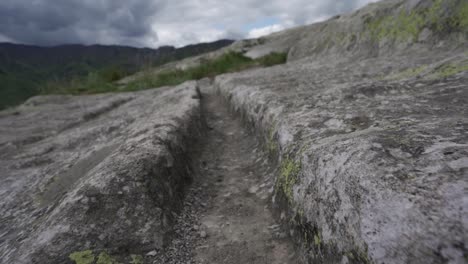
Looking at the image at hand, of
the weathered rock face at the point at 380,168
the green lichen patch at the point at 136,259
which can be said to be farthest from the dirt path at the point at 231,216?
the weathered rock face at the point at 380,168

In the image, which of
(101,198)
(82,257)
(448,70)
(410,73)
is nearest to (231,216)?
(101,198)

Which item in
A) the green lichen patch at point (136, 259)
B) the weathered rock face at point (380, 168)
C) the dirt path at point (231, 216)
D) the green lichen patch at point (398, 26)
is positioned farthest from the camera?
the green lichen patch at point (398, 26)

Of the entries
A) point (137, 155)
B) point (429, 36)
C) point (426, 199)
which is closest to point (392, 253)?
point (426, 199)

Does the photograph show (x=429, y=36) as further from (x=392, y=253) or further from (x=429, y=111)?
(x=392, y=253)

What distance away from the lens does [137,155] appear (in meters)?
3.23

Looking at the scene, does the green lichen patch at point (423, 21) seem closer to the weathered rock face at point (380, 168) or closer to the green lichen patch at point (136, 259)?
the weathered rock face at point (380, 168)

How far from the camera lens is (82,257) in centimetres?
220

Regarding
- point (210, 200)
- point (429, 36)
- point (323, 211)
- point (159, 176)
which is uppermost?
point (429, 36)

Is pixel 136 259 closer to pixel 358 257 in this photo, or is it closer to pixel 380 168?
pixel 358 257

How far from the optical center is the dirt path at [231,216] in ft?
8.05

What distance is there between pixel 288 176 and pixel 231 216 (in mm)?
911

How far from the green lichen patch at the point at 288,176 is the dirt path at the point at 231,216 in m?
0.38

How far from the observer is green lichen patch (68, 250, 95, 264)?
2171 mm

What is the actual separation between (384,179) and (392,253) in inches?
16.3
